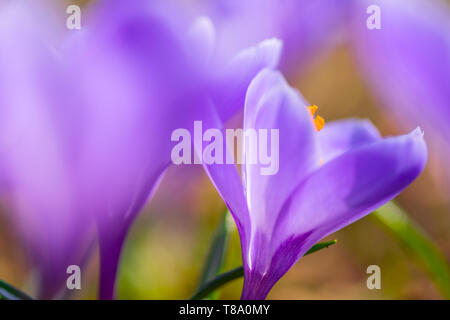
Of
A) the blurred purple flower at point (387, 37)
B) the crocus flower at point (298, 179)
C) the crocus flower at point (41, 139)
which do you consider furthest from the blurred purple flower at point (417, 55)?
the crocus flower at point (41, 139)

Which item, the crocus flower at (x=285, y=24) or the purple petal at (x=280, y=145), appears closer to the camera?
the purple petal at (x=280, y=145)

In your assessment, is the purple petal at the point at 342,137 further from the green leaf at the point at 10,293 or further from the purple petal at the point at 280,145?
the green leaf at the point at 10,293

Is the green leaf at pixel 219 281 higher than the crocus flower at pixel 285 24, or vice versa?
the crocus flower at pixel 285 24

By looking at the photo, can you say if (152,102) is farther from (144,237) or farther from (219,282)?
(144,237)

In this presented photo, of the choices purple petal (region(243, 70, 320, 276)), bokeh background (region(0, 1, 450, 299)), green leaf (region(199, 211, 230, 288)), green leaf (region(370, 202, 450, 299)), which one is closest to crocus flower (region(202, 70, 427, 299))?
purple petal (region(243, 70, 320, 276))

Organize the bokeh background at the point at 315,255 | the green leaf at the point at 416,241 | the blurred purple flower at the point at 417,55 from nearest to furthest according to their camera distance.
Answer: the blurred purple flower at the point at 417,55, the green leaf at the point at 416,241, the bokeh background at the point at 315,255

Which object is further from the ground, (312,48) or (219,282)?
(312,48)

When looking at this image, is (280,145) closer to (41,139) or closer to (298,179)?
(298,179)
